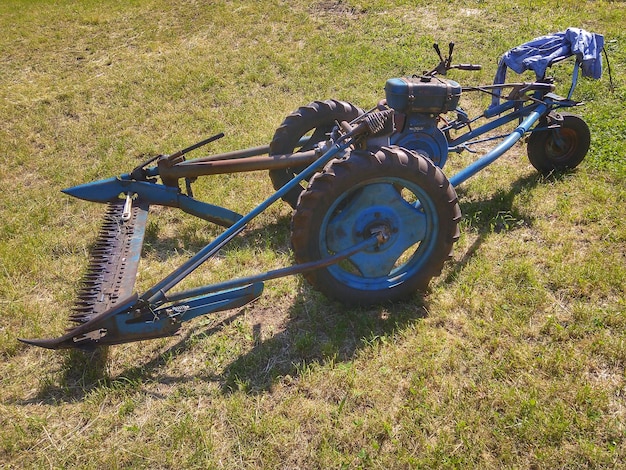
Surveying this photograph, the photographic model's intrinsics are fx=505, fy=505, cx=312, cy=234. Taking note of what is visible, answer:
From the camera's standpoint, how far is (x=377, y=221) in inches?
136

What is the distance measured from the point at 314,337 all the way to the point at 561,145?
130 inches

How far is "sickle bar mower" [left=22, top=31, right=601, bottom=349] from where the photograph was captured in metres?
3.12

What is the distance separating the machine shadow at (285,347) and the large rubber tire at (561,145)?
1810 millimetres

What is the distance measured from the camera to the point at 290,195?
4.63 meters

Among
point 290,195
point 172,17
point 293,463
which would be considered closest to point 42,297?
point 290,195

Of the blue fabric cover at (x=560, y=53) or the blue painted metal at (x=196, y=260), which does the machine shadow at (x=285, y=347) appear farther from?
the blue fabric cover at (x=560, y=53)

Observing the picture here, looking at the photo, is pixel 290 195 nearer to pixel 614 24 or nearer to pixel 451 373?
pixel 451 373

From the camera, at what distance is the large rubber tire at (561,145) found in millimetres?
4910

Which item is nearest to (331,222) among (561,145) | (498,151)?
(498,151)

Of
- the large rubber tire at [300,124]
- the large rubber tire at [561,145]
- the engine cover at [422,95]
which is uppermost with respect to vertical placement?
the engine cover at [422,95]

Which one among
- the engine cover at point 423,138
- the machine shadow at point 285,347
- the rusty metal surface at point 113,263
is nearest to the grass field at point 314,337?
the machine shadow at point 285,347

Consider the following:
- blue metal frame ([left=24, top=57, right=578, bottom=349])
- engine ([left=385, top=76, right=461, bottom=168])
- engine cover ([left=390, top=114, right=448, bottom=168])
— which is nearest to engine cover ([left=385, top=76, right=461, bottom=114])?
engine ([left=385, top=76, right=461, bottom=168])

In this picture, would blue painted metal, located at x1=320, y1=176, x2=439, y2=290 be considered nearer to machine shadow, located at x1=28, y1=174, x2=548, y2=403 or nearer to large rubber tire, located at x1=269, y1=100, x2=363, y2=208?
machine shadow, located at x1=28, y1=174, x2=548, y2=403

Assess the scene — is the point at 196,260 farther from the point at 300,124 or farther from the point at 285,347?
the point at 300,124
